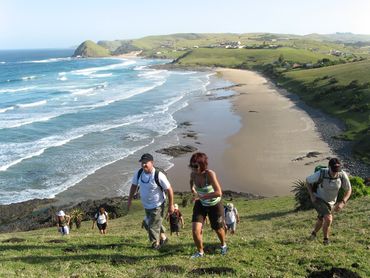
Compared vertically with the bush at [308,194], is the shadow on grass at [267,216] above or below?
below

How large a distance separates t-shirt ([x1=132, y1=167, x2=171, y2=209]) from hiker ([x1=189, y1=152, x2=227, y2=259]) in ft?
2.40

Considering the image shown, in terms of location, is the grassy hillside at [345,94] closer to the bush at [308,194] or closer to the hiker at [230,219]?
the bush at [308,194]

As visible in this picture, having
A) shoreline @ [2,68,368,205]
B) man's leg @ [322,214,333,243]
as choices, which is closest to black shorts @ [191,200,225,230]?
man's leg @ [322,214,333,243]

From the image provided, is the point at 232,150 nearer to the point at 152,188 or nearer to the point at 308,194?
the point at 308,194

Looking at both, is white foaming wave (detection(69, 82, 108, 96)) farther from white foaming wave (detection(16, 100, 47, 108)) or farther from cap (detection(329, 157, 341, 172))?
cap (detection(329, 157, 341, 172))

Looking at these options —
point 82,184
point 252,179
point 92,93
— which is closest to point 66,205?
point 82,184

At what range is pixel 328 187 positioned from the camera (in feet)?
30.9

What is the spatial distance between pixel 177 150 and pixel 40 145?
14.0 meters

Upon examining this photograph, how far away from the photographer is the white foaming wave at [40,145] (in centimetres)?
3817

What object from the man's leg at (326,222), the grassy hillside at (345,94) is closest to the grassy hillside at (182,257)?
the man's leg at (326,222)

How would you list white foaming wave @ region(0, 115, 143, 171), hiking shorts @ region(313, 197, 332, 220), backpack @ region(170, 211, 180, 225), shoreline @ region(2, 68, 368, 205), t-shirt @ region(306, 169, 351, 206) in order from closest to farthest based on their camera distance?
1. t-shirt @ region(306, 169, 351, 206)
2. hiking shorts @ region(313, 197, 332, 220)
3. backpack @ region(170, 211, 180, 225)
4. shoreline @ region(2, 68, 368, 205)
5. white foaming wave @ region(0, 115, 143, 171)

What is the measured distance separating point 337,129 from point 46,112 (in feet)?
130

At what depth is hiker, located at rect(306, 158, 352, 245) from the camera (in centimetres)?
922

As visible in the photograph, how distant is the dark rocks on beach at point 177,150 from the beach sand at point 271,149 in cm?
349
